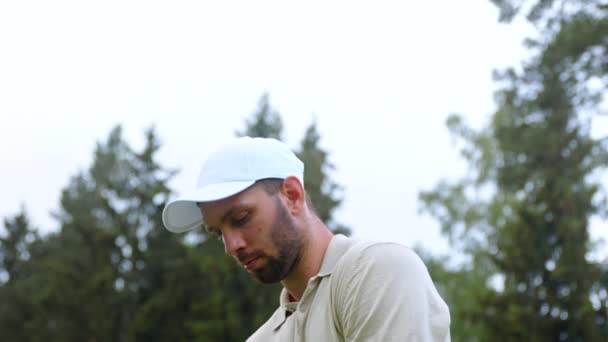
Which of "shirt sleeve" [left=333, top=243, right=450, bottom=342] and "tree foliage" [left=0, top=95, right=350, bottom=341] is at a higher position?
"shirt sleeve" [left=333, top=243, right=450, bottom=342]

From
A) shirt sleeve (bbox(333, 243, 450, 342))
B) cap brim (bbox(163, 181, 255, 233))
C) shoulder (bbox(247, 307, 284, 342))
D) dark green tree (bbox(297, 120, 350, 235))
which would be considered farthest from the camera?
dark green tree (bbox(297, 120, 350, 235))

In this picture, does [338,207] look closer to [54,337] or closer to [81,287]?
Answer: [81,287]

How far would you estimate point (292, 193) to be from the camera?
→ 9.05 ft

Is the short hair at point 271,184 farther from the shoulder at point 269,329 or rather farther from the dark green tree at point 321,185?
the dark green tree at point 321,185

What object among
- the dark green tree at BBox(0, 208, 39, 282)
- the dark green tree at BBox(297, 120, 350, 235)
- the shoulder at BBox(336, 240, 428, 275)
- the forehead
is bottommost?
the dark green tree at BBox(0, 208, 39, 282)

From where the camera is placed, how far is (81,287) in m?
32.1

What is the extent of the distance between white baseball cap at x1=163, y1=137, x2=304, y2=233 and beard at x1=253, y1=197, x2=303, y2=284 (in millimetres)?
118

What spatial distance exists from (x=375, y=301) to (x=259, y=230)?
521 mm

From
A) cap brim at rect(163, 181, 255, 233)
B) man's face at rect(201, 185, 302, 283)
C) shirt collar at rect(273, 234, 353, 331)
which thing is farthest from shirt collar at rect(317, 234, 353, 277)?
cap brim at rect(163, 181, 255, 233)

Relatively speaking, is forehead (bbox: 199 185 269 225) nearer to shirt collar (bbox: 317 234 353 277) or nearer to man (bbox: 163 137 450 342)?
man (bbox: 163 137 450 342)

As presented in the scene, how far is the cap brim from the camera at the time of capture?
264cm

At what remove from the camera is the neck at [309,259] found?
2.74 meters

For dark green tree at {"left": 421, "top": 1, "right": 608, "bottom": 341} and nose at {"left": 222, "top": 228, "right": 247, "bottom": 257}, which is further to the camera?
dark green tree at {"left": 421, "top": 1, "right": 608, "bottom": 341}

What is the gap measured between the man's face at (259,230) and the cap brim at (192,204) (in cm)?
4
